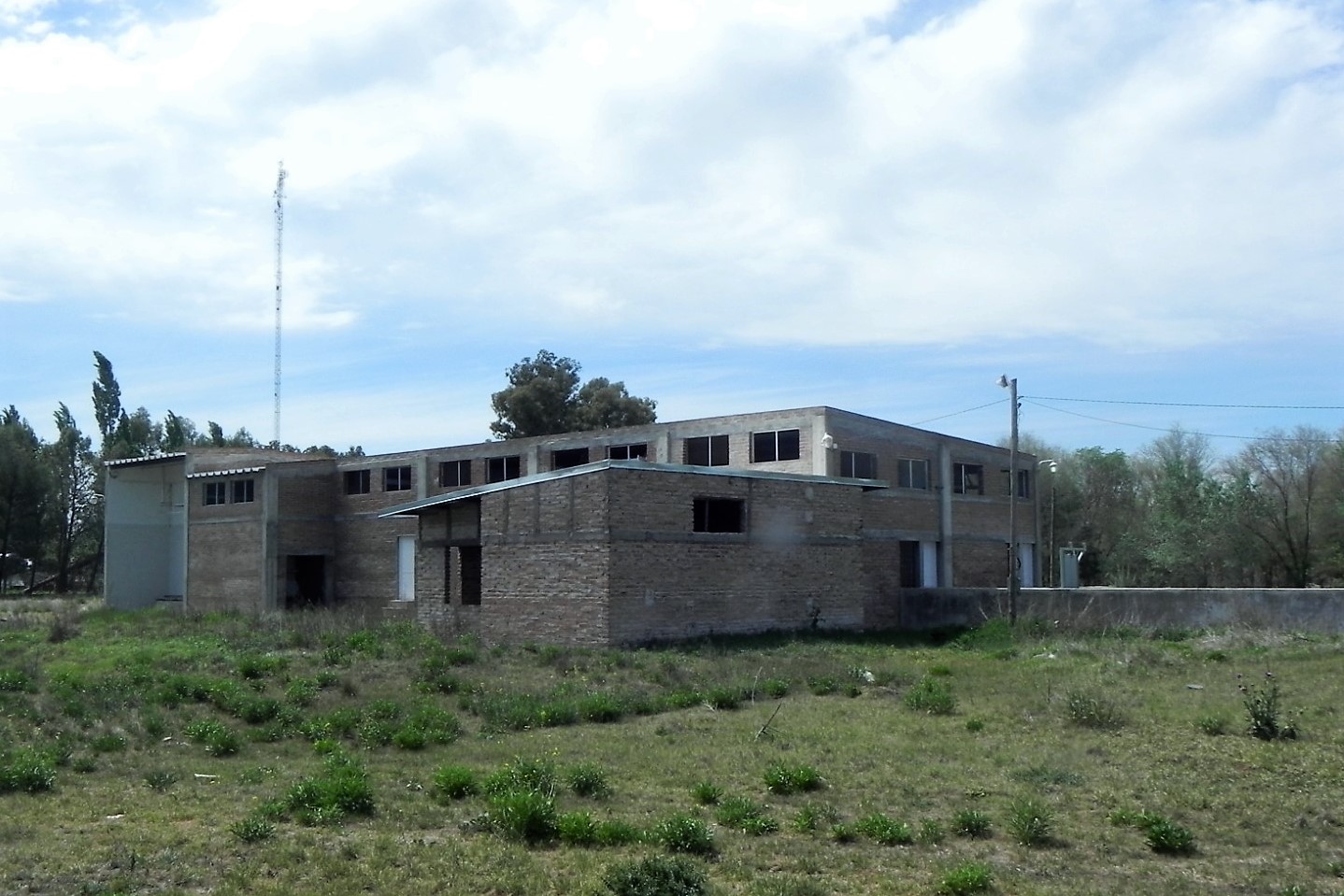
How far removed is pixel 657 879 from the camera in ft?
25.9

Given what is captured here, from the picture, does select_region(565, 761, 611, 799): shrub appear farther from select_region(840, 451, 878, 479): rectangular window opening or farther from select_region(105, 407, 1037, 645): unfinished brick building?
select_region(840, 451, 878, 479): rectangular window opening

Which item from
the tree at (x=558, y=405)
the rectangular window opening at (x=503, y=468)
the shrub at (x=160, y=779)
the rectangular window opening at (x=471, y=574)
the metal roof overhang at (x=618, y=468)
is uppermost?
the tree at (x=558, y=405)

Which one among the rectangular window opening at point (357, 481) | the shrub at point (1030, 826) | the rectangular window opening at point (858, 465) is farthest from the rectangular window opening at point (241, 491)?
the shrub at point (1030, 826)

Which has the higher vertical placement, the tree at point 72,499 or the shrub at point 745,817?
the tree at point 72,499

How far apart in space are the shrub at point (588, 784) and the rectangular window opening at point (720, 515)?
16905 mm

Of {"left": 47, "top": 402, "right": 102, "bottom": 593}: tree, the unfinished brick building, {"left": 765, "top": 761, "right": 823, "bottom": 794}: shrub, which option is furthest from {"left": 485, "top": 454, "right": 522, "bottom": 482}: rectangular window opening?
{"left": 47, "top": 402, "right": 102, "bottom": 593}: tree

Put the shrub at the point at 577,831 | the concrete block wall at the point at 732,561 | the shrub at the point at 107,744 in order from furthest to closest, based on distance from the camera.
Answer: the concrete block wall at the point at 732,561 < the shrub at the point at 107,744 < the shrub at the point at 577,831

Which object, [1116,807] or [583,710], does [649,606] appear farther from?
[1116,807]

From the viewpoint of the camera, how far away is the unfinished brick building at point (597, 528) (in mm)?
26953

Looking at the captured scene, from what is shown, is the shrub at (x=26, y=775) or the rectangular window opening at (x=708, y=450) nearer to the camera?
the shrub at (x=26, y=775)

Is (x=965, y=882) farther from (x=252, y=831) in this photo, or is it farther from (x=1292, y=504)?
(x=1292, y=504)

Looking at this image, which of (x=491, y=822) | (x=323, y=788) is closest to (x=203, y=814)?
(x=323, y=788)

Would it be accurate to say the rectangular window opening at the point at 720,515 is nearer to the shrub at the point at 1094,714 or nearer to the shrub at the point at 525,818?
the shrub at the point at 1094,714

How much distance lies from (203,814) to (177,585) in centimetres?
4772
